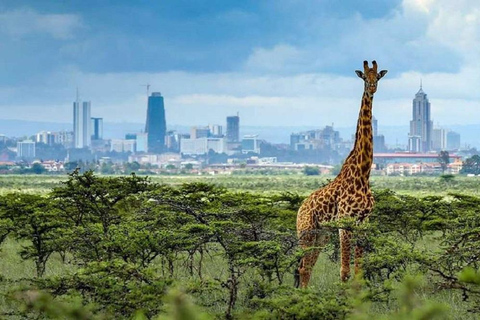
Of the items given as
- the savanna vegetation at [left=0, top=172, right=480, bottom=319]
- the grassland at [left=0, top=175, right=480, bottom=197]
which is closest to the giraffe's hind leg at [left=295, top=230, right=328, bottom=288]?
the savanna vegetation at [left=0, top=172, right=480, bottom=319]

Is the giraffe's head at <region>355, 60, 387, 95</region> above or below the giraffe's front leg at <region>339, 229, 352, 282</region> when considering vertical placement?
above

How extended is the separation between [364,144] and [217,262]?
6.63 metres

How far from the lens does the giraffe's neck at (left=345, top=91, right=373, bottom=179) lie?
10578mm

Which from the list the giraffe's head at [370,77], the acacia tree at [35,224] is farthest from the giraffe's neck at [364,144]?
the acacia tree at [35,224]

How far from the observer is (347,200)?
34.1 ft

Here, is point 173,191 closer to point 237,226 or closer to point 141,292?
point 237,226

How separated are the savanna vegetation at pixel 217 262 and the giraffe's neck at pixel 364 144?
65cm

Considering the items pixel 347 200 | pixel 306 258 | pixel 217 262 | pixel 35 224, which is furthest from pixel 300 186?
pixel 347 200

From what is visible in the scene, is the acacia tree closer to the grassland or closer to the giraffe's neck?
the giraffe's neck

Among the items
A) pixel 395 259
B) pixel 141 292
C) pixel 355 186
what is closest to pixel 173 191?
pixel 355 186

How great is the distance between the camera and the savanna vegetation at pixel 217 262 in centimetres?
665

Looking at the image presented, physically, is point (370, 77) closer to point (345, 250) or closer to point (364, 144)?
point (364, 144)

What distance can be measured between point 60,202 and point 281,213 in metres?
3.66

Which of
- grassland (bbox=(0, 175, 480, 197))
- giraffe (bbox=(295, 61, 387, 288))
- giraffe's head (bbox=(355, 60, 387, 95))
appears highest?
giraffe's head (bbox=(355, 60, 387, 95))
